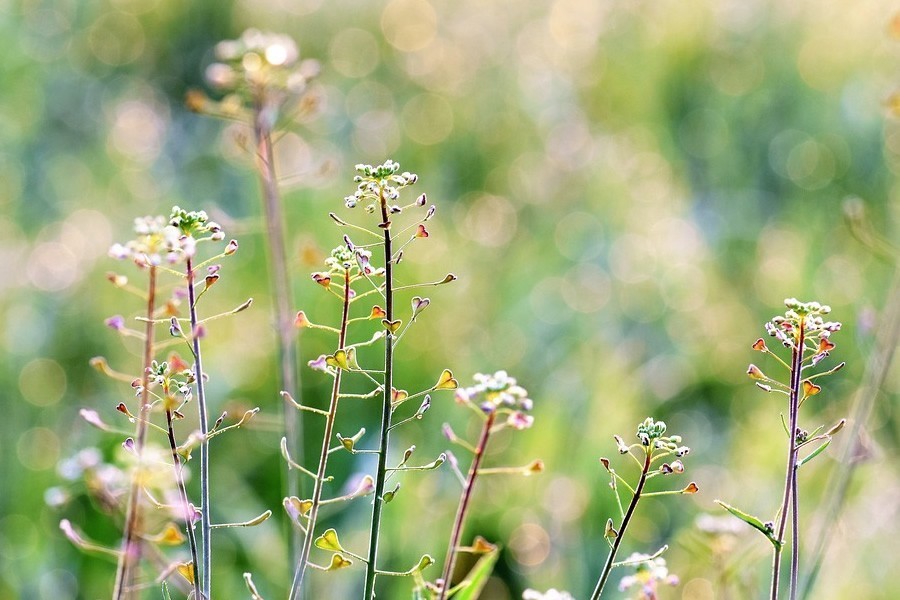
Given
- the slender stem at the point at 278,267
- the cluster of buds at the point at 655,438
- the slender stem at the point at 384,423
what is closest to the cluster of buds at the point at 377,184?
the slender stem at the point at 384,423

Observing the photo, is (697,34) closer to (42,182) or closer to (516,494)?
(42,182)

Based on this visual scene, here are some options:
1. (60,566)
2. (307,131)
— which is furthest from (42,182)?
(60,566)

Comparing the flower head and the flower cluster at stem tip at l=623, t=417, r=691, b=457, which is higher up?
the flower head

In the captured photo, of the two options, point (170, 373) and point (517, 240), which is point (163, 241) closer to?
point (170, 373)

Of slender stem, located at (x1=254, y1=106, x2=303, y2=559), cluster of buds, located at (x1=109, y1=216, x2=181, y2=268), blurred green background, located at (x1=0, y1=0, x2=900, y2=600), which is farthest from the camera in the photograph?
blurred green background, located at (x1=0, y1=0, x2=900, y2=600)

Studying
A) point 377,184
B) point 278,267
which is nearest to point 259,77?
point 278,267

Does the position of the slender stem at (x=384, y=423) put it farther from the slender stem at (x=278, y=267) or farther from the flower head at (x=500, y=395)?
the slender stem at (x=278, y=267)

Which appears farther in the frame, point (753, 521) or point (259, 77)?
point (259, 77)

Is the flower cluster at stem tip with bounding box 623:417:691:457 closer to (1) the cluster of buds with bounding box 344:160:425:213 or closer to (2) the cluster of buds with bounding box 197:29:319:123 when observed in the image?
(1) the cluster of buds with bounding box 344:160:425:213

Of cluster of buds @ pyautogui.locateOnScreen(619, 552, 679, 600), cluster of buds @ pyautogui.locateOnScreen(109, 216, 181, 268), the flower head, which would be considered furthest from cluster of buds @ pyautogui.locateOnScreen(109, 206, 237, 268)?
cluster of buds @ pyautogui.locateOnScreen(619, 552, 679, 600)
